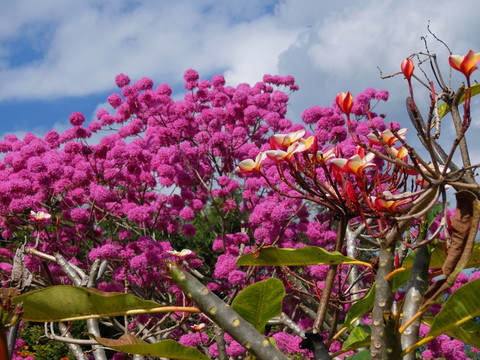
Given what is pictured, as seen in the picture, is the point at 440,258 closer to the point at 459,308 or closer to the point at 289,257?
the point at 459,308

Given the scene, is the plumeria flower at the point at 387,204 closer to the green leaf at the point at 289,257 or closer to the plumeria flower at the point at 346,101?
the green leaf at the point at 289,257

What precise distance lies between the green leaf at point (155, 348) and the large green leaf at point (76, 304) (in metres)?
0.06

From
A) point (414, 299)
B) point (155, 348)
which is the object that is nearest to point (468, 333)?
point (414, 299)

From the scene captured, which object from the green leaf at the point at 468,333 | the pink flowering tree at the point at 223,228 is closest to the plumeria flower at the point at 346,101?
the pink flowering tree at the point at 223,228

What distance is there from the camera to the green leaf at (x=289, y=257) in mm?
1073

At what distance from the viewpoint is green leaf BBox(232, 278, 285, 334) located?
121 centimetres

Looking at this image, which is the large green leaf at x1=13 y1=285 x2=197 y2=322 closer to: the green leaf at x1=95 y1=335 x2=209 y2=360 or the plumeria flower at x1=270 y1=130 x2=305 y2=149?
the green leaf at x1=95 y1=335 x2=209 y2=360

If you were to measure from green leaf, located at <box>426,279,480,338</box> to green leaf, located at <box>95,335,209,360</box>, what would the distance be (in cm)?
49

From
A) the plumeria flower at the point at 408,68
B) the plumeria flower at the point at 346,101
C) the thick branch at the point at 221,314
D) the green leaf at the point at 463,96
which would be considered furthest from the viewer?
the green leaf at the point at 463,96

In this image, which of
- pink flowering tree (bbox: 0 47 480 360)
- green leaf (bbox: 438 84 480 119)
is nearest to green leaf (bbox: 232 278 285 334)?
pink flowering tree (bbox: 0 47 480 360)

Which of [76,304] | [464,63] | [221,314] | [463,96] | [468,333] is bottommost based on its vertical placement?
[468,333]

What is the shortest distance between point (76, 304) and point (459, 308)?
0.73 metres

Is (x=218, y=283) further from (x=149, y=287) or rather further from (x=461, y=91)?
(x=461, y=91)

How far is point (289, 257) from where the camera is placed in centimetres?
112
